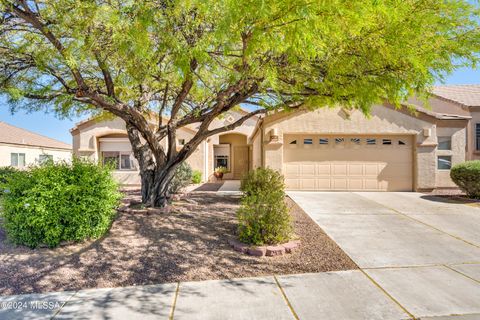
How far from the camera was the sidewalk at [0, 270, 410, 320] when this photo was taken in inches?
129

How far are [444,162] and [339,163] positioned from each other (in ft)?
17.6

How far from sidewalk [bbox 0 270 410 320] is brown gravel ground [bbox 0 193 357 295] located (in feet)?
0.87

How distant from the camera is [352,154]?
41.0 ft

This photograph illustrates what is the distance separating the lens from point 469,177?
10.4 m

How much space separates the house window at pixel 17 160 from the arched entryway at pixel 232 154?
18.7m

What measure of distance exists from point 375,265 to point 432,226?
3.48 meters

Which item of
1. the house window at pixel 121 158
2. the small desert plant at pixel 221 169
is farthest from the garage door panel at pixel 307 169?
the house window at pixel 121 158

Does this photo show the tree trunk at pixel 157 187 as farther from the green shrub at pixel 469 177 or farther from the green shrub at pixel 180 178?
the green shrub at pixel 469 177

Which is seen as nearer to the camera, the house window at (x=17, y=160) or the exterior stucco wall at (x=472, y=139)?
the exterior stucco wall at (x=472, y=139)

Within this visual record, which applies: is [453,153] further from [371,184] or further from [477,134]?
[477,134]

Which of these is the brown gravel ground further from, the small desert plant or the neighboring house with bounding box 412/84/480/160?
the neighboring house with bounding box 412/84/480/160

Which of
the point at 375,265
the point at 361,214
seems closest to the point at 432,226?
the point at 361,214

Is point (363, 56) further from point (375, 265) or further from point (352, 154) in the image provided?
point (352, 154)

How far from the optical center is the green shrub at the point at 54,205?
5121 mm
